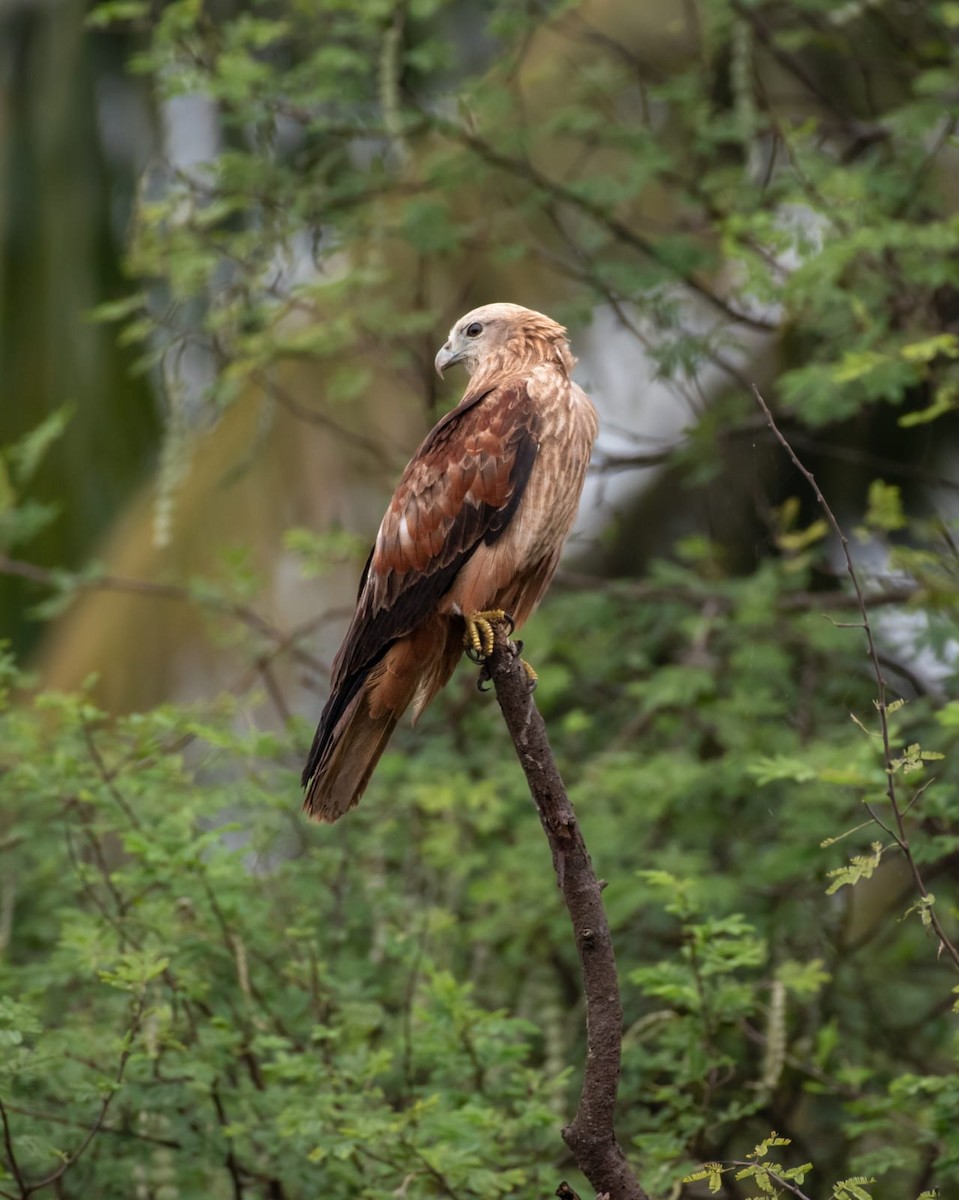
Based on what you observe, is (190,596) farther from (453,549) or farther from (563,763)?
(453,549)

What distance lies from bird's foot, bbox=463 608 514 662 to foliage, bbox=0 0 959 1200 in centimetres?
68

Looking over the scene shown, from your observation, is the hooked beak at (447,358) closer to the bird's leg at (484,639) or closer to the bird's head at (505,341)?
the bird's head at (505,341)

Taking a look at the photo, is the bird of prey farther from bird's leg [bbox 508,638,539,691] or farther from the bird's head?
the bird's head

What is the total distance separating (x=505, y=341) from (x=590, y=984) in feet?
6.36

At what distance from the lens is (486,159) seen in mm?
5676

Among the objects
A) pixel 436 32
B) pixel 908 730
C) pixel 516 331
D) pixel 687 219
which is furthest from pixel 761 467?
pixel 436 32

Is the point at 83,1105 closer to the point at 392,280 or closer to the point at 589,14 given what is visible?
the point at 392,280

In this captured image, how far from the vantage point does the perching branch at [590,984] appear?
268cm

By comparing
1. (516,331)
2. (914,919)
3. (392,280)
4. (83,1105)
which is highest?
(392,280)

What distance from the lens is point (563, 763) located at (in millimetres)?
5820

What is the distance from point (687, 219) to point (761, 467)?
42.0 inches

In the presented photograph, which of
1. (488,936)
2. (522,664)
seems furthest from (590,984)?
(488,936)

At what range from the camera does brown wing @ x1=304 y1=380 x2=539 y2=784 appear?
357 cm

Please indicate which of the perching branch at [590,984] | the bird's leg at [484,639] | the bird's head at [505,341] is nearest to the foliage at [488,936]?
the perching branch at [590,984]
